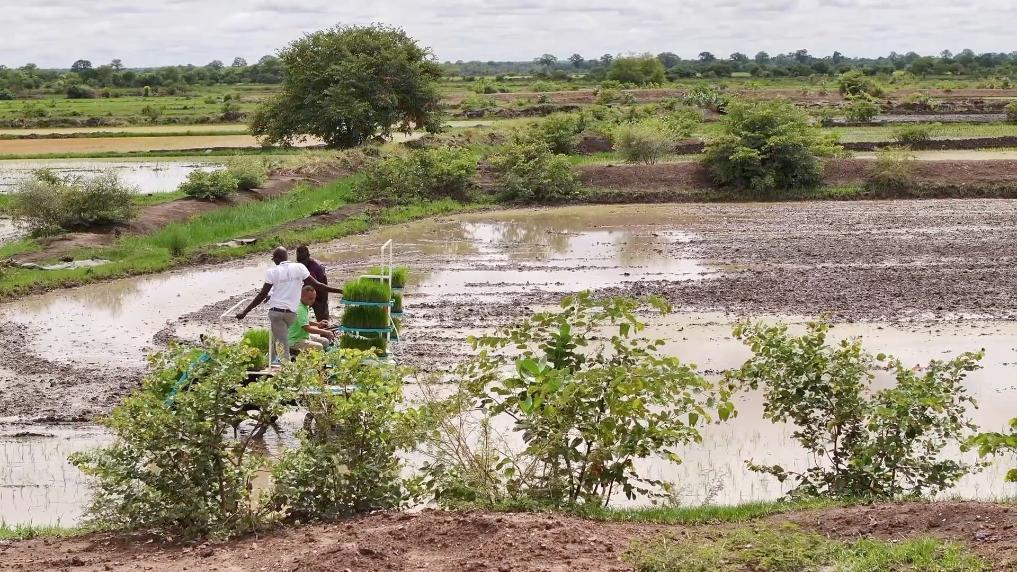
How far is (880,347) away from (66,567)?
38.4 feet

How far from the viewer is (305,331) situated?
495 inches

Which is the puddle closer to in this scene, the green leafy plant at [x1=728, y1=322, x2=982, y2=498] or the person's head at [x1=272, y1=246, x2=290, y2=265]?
the person's head at [x1=272, y1=246, x2=290, y2=265]

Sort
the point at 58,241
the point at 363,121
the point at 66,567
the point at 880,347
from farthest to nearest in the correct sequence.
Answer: the point at 363,121 < the point at 58,241 < the point at 880,347 < the point at 66,567

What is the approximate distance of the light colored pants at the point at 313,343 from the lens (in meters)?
12.4

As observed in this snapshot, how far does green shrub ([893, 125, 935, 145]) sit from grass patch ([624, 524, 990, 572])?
38.0 meters

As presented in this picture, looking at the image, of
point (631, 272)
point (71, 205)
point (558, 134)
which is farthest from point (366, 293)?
point (558, 134)

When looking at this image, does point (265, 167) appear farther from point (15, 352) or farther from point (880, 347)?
point (880, 347)

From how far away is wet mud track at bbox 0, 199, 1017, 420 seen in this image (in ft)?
52.1

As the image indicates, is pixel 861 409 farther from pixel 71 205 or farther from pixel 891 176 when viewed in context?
pixel 891 176

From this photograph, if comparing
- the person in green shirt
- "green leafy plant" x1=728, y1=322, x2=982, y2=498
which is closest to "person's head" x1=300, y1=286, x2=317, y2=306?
the person in green shirt

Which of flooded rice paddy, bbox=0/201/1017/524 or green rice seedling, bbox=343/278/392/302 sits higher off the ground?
green rice seedling, bbox=343/278/392/302

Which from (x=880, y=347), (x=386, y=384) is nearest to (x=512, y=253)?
(x=880, y=347)

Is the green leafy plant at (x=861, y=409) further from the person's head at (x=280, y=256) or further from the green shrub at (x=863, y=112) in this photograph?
the green shrub at (x=863, y=112)

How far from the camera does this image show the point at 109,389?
46.0ft
